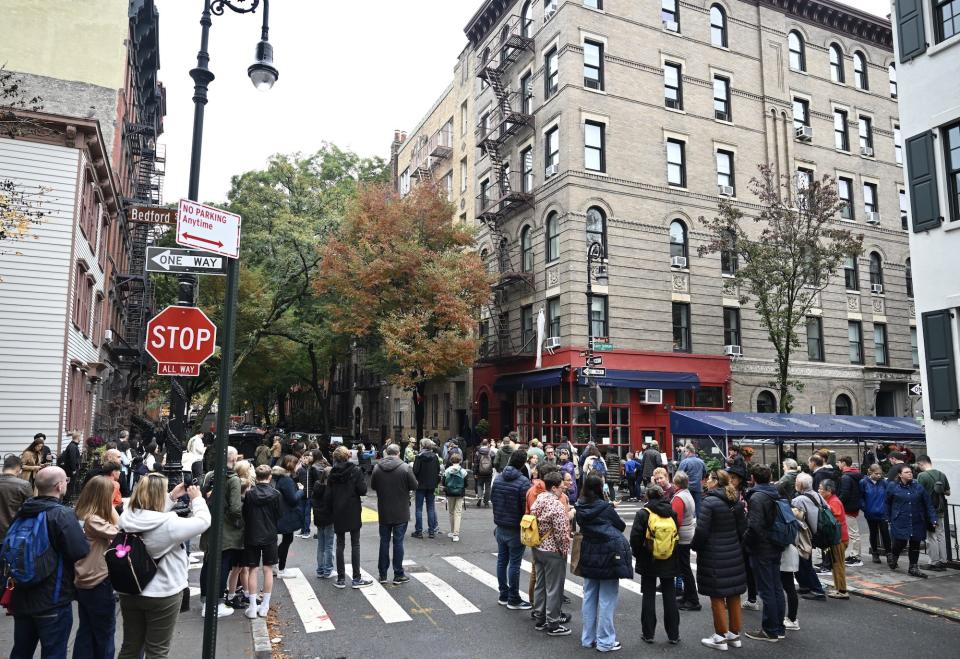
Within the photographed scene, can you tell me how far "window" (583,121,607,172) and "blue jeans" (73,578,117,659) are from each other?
25.1 meters

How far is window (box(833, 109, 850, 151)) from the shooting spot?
111ft

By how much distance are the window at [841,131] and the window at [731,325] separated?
1115 cm

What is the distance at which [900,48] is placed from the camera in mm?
14594

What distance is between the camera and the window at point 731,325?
29812 millimetres

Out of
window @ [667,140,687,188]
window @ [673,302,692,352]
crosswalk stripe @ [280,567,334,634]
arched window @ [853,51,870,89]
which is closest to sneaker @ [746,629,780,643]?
crosswalk stripe @ [280,567,334,634]

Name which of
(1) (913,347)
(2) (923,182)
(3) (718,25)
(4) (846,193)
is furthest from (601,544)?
(1) (913,347)

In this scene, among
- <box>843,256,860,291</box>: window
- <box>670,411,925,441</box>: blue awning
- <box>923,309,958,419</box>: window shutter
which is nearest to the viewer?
<box>923,309,958,419</box>: window shutter

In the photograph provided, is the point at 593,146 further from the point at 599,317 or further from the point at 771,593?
the point at 771,593

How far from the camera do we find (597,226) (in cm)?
2767

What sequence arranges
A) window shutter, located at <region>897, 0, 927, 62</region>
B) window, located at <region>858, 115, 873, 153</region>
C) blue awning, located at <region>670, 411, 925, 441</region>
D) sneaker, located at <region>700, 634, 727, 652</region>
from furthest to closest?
window, located at <region>858, 115, 873, 153</region> → blue awning, located at <region>670, 411, 925, 441</region> → window shutter, located at <region>897, 0, 927, 62</region> → sneaker, located at <region>700, 634, 727, 652</region>

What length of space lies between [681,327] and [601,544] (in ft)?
75.3

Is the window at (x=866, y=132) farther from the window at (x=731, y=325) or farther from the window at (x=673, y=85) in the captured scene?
the window at (x=731, y=325)

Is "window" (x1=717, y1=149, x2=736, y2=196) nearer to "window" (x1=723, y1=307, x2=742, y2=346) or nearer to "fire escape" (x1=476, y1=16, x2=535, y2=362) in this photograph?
"window" (x1=723, y1=307, x2=742, y2=346)

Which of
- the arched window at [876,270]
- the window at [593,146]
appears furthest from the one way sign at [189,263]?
the arched window at [876,270]
